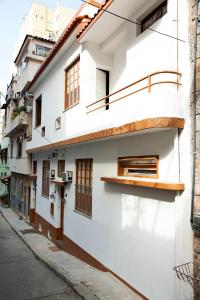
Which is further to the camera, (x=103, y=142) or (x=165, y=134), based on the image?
(x=103, y=142)

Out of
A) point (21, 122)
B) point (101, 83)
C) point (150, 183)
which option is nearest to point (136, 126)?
point (150, 183)

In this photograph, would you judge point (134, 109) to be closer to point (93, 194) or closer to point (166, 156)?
point (166, 156)

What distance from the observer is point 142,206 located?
662 centimetres

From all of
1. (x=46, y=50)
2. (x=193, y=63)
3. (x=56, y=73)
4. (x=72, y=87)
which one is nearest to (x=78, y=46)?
(x=72, y=87)

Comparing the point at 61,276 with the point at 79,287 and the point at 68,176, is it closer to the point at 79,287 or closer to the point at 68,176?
the point at 79,287

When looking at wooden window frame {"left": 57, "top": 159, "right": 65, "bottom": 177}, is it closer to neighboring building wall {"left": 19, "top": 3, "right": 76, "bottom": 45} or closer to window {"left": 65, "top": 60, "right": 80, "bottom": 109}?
window {"left": 65, "top": 60, "right": 80, "bottom": 109}

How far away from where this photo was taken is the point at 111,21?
8016mm

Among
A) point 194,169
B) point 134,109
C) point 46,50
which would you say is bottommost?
point 194,169

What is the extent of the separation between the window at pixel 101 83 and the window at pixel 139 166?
2.81m

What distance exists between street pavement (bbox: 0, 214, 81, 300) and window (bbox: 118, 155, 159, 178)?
329 centimetres

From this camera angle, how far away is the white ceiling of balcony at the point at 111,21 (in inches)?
279

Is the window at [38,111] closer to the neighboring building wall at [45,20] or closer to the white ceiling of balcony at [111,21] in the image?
the white ceiling of balcony at [111,21]

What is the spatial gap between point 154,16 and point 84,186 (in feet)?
18.4

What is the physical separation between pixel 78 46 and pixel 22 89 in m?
11.9
